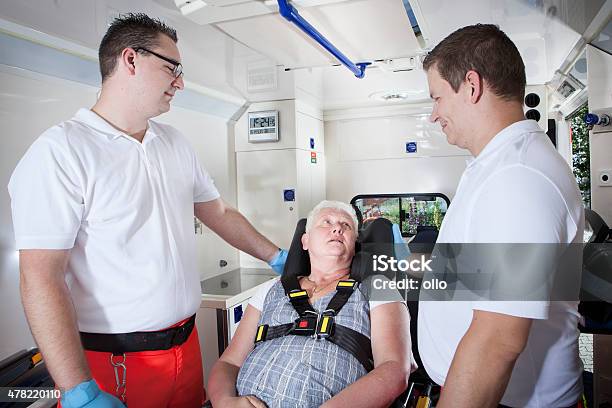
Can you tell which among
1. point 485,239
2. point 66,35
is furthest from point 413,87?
point 485,239

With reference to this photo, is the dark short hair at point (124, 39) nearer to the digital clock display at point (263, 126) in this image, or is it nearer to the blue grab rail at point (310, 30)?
the blue grab rail at point (310, 30)

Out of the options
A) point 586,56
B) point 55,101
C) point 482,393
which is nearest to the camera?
point 482,393

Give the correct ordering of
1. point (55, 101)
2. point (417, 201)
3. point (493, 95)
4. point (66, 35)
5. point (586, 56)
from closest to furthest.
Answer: point (493, 95) → point (66, 35) → point (55, 101) → point (586, 56) → point (417, 201)

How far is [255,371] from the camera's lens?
188 centimetres

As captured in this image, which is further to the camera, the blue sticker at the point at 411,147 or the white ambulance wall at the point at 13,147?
the blue sticker at the point at 411,147

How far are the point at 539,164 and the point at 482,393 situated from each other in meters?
0.59

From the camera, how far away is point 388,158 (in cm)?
458

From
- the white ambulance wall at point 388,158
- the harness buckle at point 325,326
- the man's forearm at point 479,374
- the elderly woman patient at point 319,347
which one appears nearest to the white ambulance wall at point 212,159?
the white ambulance wall at point 388,158

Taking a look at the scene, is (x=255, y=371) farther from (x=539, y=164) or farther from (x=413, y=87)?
(x=413, y=87)

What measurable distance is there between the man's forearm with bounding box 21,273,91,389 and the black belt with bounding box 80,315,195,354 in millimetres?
218

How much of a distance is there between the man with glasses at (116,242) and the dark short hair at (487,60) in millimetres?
1084

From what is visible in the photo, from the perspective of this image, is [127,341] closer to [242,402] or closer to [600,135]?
[242,402]

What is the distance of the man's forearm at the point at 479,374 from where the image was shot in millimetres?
1152

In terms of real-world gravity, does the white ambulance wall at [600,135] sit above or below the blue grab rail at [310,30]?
below
